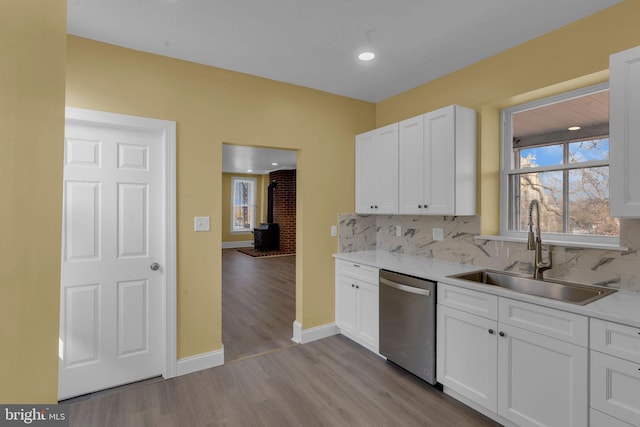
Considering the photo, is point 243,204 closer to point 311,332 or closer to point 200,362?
point 311,332

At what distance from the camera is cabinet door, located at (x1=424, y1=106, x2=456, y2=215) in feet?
8.86

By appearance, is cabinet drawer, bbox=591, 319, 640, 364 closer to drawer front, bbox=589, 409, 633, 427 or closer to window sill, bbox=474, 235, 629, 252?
drawer front, bbox=589, 409, 633, 427

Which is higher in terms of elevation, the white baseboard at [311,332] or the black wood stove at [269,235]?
the black wood stove at [269,235]

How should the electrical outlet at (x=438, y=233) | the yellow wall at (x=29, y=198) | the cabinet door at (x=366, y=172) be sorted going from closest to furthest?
1. the yellow wall at (x=29, y=198)
2. the electrical outlet at (x=438, y=233)
3. the cabinet door at (x=366, y=172)

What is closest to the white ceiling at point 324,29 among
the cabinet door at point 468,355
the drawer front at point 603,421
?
the cabinet door at point 468,355

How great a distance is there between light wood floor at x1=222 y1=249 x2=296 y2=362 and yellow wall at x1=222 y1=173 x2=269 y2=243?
3.50 metres

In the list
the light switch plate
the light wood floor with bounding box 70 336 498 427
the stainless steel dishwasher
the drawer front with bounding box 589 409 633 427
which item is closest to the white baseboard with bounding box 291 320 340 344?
the light wood floor with bounding box 70 336 498 427

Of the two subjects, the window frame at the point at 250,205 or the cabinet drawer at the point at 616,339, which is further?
the window frame at the point at 250,205

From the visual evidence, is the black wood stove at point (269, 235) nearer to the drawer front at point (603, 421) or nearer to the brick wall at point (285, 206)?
the brick wall at point (285, 206)

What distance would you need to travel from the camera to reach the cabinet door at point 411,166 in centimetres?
296

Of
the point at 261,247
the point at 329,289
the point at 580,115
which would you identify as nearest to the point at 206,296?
the point at 329,289

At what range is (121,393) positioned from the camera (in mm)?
2430

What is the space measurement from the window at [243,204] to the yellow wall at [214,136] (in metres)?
8.18

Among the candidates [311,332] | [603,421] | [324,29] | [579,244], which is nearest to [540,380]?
[603,421]
